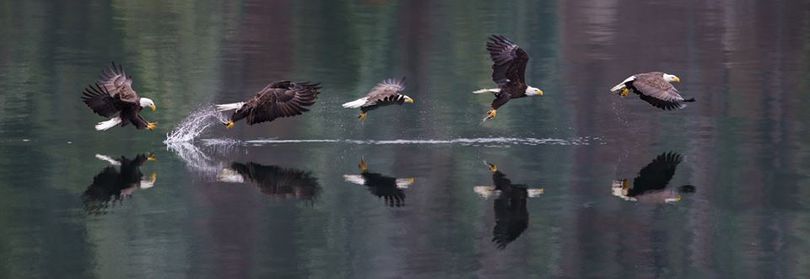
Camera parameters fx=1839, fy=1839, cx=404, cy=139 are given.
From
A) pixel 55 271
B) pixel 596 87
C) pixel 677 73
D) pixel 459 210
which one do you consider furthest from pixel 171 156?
pixel 677 73

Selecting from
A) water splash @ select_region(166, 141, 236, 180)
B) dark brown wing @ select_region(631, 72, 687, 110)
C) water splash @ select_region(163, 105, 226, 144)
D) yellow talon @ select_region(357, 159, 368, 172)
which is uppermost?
dark brown wing @ select_region(631, 72, 687, 110)

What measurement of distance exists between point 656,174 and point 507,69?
108 inches

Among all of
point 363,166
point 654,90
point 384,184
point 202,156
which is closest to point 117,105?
point 202,156

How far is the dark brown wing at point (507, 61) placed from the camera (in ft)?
70.4

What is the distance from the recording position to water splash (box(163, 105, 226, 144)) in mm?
22188

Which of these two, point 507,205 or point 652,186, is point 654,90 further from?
point 507,205

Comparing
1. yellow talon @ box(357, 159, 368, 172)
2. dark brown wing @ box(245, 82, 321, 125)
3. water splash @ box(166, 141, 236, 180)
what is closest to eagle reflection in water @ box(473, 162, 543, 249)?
yellow talon @ box(357, 159, 368, 172)

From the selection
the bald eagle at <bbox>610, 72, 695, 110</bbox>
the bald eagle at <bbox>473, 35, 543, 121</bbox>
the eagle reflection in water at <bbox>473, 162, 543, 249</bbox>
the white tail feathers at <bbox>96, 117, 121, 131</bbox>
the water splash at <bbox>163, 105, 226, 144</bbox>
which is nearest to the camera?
the eagle reflection in water at <bbox>473, 162, 543, 249</bbox>

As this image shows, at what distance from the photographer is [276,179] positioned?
19.2 meters

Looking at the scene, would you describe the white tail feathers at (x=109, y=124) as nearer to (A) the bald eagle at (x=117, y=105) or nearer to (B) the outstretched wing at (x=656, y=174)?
(A) the bald eagle at (x=117, y=105)

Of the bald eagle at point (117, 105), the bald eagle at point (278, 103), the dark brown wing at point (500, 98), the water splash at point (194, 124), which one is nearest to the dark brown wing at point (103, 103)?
the bald eagle at point (117, 105)

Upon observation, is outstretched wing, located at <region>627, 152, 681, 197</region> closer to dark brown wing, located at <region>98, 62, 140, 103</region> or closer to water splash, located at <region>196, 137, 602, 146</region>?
water splash, located at <region>196, 137, 602, 146</region>

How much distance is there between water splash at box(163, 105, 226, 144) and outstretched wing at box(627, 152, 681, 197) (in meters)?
5.32

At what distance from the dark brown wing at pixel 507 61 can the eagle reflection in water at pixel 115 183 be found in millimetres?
4205
